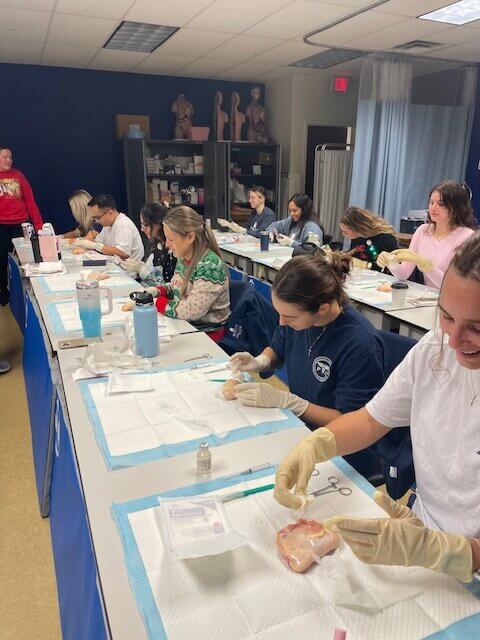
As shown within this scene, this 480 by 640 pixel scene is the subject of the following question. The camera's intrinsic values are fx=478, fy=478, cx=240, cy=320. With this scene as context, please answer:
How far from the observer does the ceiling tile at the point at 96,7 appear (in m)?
3.40

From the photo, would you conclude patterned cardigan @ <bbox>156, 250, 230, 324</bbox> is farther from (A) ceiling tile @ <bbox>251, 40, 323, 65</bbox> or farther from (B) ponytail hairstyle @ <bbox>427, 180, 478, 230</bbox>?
(A) ceiling tile @ <bbox>251, 40, 323, 65</bbox>

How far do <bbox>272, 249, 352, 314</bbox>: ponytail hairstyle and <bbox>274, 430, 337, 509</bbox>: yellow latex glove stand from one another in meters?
0.42

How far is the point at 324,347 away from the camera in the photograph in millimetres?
1458

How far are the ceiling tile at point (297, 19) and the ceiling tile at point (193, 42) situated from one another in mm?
330

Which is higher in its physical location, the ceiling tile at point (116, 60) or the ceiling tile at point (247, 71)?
the ceiling tile at point (116, 60)

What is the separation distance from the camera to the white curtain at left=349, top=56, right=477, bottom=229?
18.1 feet

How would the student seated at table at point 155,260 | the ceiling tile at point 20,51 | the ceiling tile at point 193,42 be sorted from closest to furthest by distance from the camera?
the student seated at table at point 155,260 < the ceiling tile at point 193,42 < the ceiling tile at point 20,51

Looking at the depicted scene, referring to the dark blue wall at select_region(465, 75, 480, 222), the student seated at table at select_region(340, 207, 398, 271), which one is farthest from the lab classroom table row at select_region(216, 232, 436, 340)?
the dark blue wall at select_region(465, 75, 480, 222)

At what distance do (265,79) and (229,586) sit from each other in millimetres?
6611

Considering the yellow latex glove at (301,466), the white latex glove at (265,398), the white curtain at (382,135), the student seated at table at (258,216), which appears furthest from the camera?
the white curtain at (382,135)

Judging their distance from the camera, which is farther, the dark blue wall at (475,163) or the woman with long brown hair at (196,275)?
the dark blue wall at (475,163)

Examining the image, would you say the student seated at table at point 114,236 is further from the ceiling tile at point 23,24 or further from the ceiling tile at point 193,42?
the ceiling tile at point 193,42

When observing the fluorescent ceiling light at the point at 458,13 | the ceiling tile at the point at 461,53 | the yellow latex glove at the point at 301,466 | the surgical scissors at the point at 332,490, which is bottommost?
the surgical scissors at the point at 332,490

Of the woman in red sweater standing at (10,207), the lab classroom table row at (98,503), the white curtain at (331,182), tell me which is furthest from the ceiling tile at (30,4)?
the white curtain at (331,182)
